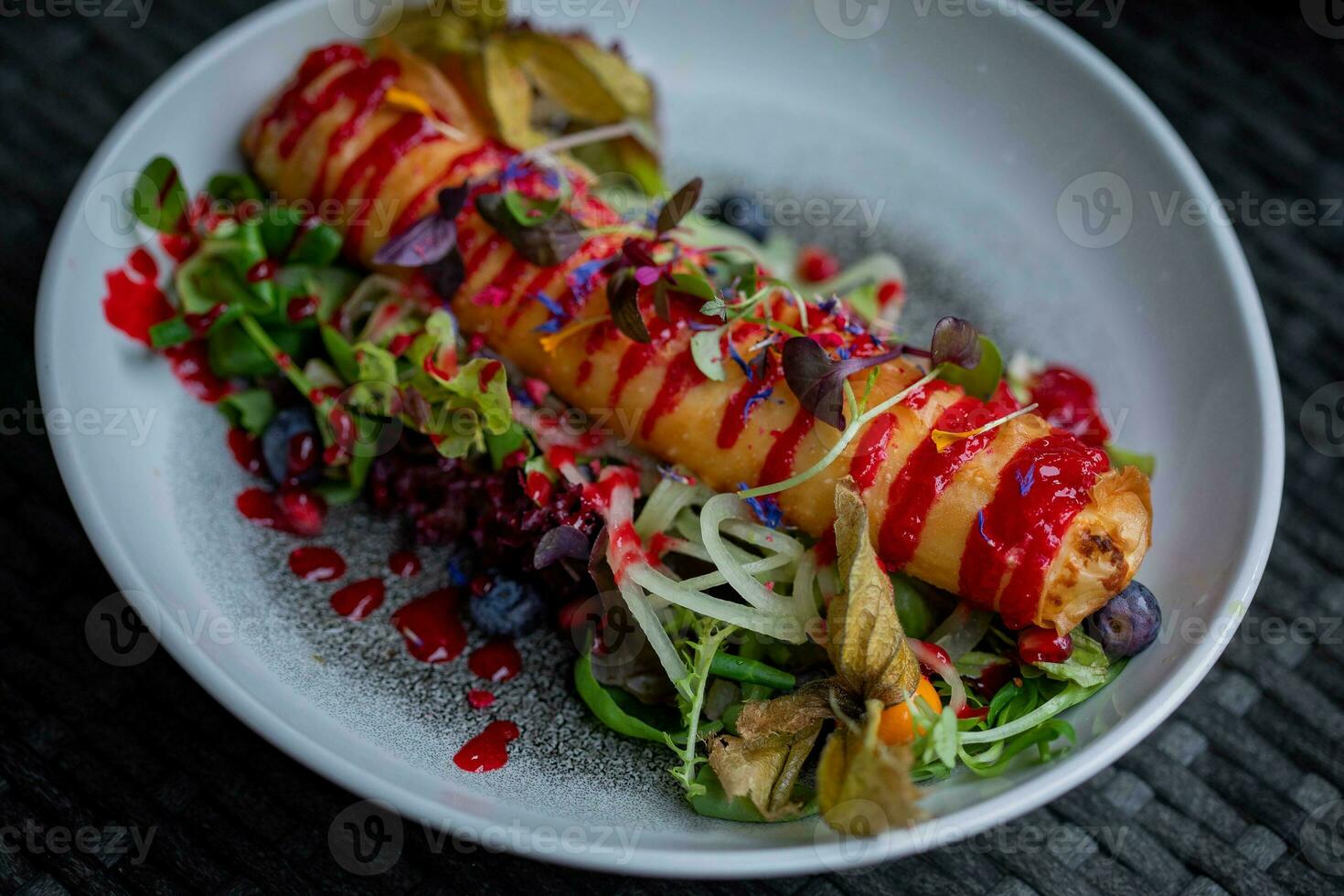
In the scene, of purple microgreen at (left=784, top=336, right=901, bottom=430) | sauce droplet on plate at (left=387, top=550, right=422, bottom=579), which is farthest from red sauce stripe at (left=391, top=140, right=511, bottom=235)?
purple microgreen at (left=784, top=336, right=901, bottom=430)

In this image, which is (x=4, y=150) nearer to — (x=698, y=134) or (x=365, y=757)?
(x=698, y=134)

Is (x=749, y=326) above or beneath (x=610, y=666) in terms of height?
above

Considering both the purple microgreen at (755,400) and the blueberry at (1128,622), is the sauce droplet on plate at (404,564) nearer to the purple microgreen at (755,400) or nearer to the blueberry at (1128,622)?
the purple microgreen at (755,400)

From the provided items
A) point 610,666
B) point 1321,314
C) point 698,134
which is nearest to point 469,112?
point 698,134

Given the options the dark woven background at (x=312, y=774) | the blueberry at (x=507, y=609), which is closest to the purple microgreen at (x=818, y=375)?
the blueberry at (x=507, y=609)

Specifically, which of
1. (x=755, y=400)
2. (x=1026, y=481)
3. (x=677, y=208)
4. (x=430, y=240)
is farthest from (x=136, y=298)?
(x=1026, y=481)

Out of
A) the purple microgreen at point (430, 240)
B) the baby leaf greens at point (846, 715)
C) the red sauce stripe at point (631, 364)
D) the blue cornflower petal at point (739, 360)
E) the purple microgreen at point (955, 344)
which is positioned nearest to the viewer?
the baby leaf greens at point (846, 715)
